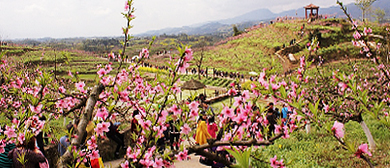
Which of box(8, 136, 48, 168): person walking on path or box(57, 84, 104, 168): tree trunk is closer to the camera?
box(57, 84, 104, 168): tree trunk

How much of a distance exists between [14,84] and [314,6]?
47592 mm

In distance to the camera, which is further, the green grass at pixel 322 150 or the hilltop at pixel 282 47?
the hilltop at pixel 282 47

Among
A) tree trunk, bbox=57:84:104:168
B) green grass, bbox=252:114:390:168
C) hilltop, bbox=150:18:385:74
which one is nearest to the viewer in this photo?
tree trunk, bbox=57:84:104:168

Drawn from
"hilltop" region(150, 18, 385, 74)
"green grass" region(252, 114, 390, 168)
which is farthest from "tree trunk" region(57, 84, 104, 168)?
"hilltop" region(150, 18, 385, 74)

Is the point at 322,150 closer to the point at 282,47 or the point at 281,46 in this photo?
the point at 282,47

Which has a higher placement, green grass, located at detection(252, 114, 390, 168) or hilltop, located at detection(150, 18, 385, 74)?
hilltop, located at detection(150, 18, 385, 74)

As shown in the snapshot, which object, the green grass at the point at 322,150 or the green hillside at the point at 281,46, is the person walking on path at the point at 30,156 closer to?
the green grass at the point at 322,150

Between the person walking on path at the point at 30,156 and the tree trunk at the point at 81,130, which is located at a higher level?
the tree trunk at the point at 81,130

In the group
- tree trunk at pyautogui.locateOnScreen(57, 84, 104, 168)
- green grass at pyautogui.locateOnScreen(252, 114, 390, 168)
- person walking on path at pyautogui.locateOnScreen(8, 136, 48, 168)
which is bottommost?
green grass at pyautogui.locateOnScreen(252, 114, 390, 168)

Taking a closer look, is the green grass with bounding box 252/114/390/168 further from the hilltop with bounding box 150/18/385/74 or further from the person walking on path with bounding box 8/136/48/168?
the hilltop with bounding box 150/18/385/74

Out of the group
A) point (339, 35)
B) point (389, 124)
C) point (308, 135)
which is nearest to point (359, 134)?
point (308, 135)

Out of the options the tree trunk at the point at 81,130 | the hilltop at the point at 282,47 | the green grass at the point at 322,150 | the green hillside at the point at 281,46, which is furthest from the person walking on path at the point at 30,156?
the green hillside at the point at 281,46

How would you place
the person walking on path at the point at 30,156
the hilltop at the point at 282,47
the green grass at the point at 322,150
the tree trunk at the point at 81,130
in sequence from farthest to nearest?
the hilltop at the point at 282,47, the green grass at the point at 322,150, the person walking on path at the point at 30,156, the tree trunk at the point at 81,130

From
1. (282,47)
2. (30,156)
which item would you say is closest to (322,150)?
(30,156)
